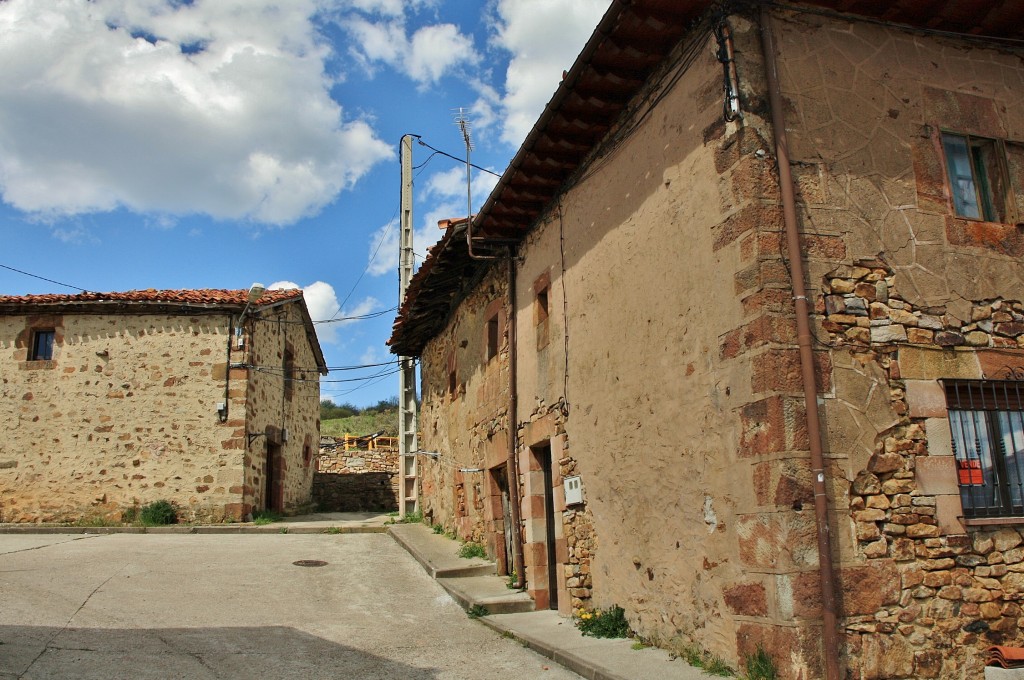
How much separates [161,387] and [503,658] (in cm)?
1132

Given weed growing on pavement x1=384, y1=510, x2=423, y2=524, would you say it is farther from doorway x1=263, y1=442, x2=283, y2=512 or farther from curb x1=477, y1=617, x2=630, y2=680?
curb x1=477, y1=617, x2=630, y2=680

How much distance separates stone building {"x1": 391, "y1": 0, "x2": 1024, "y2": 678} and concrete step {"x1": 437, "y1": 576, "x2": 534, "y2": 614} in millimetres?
1422

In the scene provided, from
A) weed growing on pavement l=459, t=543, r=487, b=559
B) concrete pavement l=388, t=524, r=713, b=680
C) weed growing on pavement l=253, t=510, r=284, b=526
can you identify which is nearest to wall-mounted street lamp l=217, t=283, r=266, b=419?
weed growing on pavement l=253, t=510, r=284, b=526

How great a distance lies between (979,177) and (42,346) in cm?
1651

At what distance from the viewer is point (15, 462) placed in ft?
51.0

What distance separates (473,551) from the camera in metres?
11.5

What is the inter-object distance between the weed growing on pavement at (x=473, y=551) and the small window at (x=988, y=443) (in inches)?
278

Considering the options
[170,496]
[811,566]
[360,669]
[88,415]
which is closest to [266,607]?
[360,669]

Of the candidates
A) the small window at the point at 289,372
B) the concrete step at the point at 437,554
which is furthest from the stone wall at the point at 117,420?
the concrete step at the point at 437,554

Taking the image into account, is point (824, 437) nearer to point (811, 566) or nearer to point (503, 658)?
point (811, 566)

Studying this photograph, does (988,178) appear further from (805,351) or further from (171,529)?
(171,529)

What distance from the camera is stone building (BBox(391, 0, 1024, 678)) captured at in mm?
5168

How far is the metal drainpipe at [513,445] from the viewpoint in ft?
31.4

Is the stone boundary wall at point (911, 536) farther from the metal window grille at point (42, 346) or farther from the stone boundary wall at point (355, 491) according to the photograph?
the stone boundary wall at point (355, 491)
